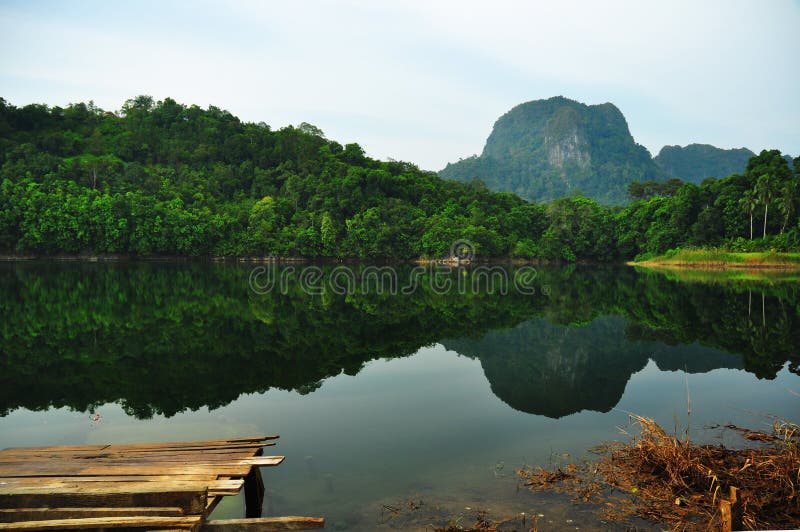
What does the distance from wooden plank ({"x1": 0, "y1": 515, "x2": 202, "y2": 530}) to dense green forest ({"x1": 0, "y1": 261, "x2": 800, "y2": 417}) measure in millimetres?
5620

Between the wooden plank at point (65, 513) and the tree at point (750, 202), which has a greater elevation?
the tree at point (750, 202)

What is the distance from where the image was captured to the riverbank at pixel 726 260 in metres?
57.7

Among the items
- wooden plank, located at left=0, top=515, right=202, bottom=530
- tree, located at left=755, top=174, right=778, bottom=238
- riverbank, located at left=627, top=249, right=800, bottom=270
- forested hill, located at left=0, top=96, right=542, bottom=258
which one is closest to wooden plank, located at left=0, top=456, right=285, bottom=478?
wooden plank, located at left=0, top=515, right=202, bottom=530

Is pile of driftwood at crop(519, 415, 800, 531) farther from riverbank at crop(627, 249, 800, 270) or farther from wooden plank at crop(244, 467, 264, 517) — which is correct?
riverbank at crop(627, 249, 800, 270)

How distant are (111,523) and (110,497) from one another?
0.27m

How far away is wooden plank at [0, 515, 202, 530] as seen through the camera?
4.19 meters

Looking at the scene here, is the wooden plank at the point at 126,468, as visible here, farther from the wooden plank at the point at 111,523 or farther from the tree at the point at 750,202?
the tree at the point at 750,202

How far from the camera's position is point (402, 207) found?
91.0 metres

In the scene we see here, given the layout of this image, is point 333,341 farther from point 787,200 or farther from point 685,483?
point 787,200

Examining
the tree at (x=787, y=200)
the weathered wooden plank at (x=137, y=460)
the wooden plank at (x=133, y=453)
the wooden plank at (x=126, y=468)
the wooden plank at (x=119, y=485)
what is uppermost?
the tree at (x=787, y=200)

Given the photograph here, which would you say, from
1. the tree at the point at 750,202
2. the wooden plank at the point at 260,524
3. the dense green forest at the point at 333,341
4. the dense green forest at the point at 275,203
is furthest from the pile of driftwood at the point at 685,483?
the tree at the point at 750,202

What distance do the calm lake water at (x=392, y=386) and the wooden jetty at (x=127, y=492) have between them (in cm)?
122

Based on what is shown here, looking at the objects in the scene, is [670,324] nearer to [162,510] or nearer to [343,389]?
[343,389]

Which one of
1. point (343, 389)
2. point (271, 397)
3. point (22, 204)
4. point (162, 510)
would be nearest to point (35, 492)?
point (162, 510)
